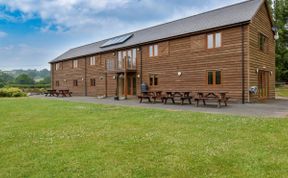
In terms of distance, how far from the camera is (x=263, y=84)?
17594 millimetres

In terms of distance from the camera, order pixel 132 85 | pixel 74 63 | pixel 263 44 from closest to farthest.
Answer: pixel 263 44, pixel 132 85, pixel 74 63

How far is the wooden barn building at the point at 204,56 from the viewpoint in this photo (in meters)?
15.2

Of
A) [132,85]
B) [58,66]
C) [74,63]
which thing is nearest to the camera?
[132,85]

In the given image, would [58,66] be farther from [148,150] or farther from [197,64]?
[148,150]

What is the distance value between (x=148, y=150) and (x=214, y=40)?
13.1m

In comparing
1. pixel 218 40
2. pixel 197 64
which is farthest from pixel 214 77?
pixel 218 40

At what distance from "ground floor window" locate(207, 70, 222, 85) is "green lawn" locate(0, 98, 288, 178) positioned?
8.59m

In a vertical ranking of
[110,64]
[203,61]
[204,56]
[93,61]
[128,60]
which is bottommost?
[203,61]

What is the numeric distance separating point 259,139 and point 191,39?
12777 millimetres

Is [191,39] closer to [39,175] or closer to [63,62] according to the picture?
[39,175]

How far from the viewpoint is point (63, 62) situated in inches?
1270

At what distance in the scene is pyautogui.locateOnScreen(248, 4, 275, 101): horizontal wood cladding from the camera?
15398 millimetres

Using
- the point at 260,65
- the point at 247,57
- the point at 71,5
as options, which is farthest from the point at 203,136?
the point at 71,5

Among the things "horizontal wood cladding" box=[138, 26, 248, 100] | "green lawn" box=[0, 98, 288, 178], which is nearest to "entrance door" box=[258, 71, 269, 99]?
"horizontal wood cladding" box=[138, 26, 248, 100]
